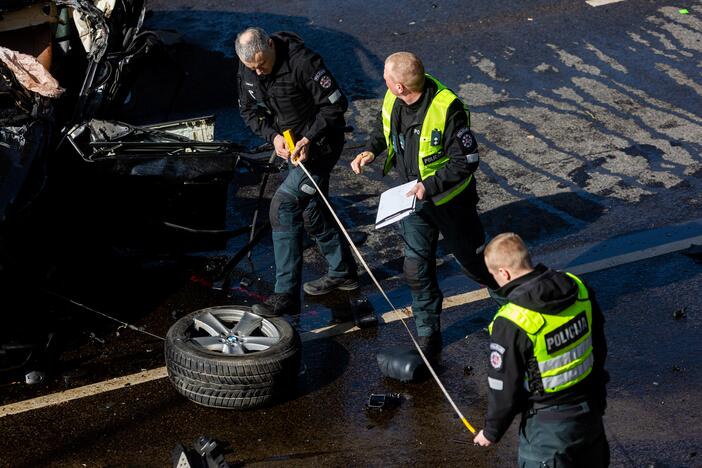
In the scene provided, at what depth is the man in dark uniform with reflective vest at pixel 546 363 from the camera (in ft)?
14.3

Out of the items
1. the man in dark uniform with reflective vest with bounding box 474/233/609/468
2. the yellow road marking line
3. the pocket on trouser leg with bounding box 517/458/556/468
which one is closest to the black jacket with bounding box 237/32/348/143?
the yellow road marking line

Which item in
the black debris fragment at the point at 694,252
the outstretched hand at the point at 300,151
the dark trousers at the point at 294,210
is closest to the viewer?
the outstretched hand at the point at 300,151

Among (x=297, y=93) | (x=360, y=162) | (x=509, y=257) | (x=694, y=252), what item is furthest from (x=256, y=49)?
(x=694, y=252)

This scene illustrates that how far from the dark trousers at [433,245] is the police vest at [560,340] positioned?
1.90 m

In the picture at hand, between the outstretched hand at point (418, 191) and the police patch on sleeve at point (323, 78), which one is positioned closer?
the outstretched hand at point (418, 191)

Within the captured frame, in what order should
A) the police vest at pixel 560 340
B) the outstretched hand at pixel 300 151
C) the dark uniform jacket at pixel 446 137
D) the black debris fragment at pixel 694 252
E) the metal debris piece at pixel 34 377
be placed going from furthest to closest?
the black debris fragment at pixel 694 252 → the outstretched hand at pixel 300 151 → the metal debris piece at pixel 34 377 → the dark uniform jacket at pixel 446 137 → the police vest at pixel 560 340

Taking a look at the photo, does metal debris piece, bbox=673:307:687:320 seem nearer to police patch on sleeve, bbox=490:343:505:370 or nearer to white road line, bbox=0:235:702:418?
white road line, bbox=0:235:702:418

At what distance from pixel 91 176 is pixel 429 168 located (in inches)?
95.7

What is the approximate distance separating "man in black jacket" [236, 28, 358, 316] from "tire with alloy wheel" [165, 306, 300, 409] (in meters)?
0.41

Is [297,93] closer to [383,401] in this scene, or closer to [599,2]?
[383,401]

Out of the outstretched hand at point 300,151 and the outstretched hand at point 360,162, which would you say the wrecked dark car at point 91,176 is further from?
the outstretched hand at point 360,162

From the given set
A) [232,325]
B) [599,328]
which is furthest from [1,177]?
[599,328]

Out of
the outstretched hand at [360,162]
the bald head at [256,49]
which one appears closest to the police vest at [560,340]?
the outstretched hand at [360,162]

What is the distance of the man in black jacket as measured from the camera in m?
6.82
